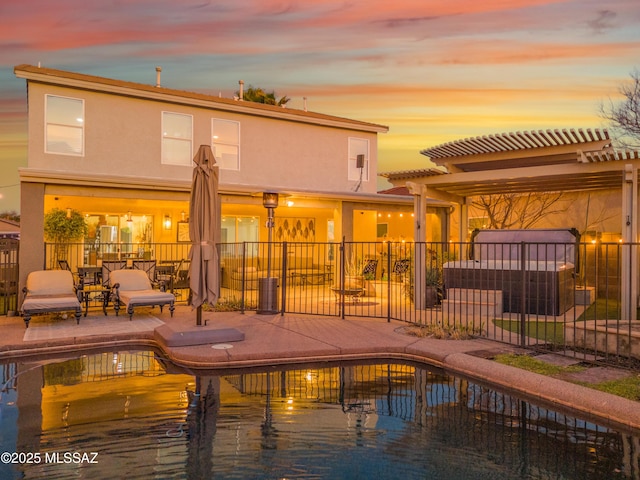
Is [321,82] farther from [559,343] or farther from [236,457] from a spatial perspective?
[236,457]

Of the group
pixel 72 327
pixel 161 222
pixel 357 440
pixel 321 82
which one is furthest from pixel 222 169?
pixel 357 440

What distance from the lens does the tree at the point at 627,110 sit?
15.4 metres

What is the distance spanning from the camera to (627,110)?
15.7 metres

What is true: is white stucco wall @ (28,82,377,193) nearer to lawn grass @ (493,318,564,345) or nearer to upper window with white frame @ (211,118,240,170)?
upper window with white frame @ (211,118,240,170)

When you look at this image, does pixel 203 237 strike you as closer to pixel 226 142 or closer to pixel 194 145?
pixel 194 145

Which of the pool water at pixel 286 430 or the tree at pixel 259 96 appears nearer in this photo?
the pool water at pixel 286 430

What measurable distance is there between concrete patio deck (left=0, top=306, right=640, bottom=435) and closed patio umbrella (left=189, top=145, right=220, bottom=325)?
26.0 inches

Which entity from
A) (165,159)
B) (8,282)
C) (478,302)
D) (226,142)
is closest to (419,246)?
(478,302)

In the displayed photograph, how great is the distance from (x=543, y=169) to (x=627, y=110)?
6.91 m

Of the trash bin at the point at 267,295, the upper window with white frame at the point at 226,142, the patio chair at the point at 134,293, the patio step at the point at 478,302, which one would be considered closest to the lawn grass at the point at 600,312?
the patio step at the point at 478,302

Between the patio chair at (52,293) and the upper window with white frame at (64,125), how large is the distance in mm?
4530

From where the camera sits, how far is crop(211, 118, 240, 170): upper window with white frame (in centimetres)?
1650

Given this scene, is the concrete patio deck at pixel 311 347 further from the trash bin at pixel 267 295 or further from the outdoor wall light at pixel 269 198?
A: the outdoor wall light at pixel 269 198

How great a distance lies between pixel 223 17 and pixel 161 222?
8003 millimetres
